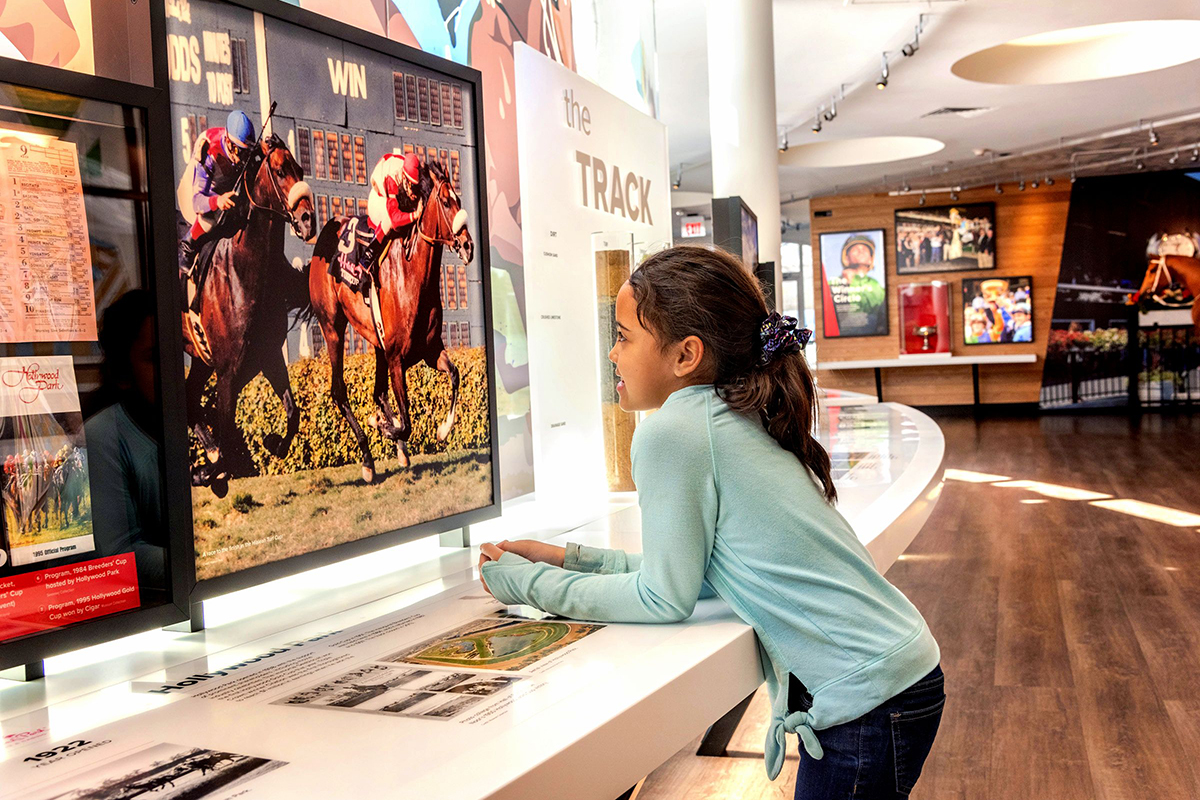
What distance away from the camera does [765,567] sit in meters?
1.34

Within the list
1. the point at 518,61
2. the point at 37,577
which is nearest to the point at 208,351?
the point at 37,577

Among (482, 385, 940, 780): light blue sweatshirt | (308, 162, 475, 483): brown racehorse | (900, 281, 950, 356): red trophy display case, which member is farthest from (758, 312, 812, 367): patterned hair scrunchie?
(900, 281, 950, 356): red trophy display case

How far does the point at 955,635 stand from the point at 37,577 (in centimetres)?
400

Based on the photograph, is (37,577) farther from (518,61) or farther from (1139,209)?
(1139,209)

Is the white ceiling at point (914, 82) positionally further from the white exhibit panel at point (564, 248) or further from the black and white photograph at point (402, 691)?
the black and white photograph at point (402, 691)

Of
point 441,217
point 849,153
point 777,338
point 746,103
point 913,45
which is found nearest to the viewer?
point 777,338

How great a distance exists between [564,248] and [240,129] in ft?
4.00

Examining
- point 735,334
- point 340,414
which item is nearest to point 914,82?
point 735,334

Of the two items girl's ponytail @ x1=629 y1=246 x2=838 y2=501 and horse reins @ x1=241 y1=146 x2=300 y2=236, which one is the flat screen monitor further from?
horse reins @ x1=241 y1=146 x2=300 y2=236

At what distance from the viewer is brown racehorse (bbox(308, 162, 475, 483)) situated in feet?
5.32

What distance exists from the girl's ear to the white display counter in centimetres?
36

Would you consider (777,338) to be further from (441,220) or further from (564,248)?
(564,248)

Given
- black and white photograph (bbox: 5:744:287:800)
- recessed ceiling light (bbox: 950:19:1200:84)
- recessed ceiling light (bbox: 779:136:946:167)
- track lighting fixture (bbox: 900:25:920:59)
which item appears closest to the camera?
black and white photograph (bbox: 5:744:287:800)

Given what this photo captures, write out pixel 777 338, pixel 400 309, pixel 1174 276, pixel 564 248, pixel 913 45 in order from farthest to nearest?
pixel 1174 276, pixel 913 45, pixel 564 248, pixel 400 309, pixel 777 338
